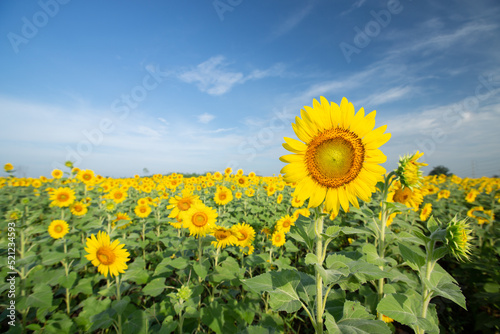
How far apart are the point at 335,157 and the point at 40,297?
13.7 ft

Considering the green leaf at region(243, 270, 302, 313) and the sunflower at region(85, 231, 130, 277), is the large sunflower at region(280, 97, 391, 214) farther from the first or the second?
the sunflower at region(85, 231, 130, 277)

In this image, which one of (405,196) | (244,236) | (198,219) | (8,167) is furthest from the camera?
(8,167)

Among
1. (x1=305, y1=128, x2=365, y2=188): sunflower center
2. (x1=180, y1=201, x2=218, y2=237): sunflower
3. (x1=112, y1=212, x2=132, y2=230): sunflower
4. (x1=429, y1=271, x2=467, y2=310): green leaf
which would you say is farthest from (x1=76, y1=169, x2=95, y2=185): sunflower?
(x1=429, y1=271, x2=467, y2=310): green leaf

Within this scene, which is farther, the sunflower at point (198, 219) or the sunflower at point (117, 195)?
the sunflower at point (117, 195)

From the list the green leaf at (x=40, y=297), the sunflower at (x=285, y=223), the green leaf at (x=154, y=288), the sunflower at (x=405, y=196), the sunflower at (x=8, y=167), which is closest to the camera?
the green leaf at (x=154, y=288)

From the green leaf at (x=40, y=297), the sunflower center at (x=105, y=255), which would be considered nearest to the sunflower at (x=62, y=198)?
the green leaf at (x=40, y=297)

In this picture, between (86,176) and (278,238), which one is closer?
(278,238)

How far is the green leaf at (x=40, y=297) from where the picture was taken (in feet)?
9.56

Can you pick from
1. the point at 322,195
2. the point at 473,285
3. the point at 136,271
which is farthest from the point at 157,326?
the point at 473,285

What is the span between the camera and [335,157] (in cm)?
160

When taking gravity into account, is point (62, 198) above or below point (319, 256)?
below

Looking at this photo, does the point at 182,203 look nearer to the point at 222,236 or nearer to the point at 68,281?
the point at 222,236

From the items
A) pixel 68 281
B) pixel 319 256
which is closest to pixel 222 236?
pixel 319 256

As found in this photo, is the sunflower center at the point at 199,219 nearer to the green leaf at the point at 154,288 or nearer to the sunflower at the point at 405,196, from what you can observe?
the green leaf at the point at 154,288
